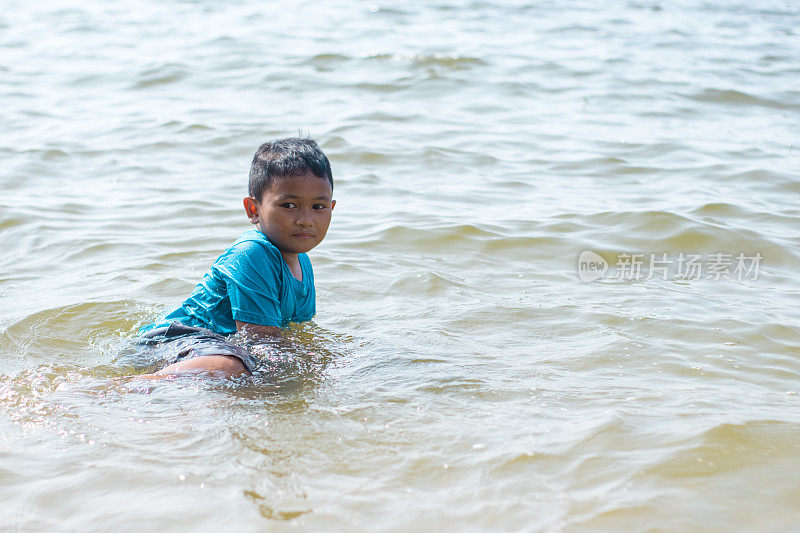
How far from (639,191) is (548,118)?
272 cm

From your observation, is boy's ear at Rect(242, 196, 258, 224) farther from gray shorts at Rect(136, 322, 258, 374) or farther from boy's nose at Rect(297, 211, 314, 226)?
gray shorts at Rect(136, 322, 258, 374)

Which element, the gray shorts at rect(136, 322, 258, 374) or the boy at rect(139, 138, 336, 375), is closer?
the gray shorts at rect(136, 322, 258, 374)

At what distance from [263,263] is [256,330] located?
0.29 meters

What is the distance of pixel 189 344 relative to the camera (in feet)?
11.9

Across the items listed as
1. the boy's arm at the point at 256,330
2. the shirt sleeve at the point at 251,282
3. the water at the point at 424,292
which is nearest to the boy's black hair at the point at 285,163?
the shirt sleeve at the point at 251,282

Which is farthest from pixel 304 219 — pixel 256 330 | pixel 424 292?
pixel 424 292

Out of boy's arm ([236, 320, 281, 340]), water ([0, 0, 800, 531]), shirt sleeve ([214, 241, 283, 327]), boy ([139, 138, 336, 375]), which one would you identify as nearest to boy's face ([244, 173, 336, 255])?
boy ([139, 138, 336, 375])

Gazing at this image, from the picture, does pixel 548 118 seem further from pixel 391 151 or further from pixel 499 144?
pixel 391 151

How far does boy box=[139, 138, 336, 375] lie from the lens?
3664 mm

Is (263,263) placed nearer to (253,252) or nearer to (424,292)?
(253,252)

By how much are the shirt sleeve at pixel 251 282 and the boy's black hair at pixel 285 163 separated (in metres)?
0.28

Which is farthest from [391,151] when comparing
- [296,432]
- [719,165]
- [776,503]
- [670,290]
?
[776,503]

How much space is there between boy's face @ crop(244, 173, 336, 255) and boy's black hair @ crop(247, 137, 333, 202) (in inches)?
1.0

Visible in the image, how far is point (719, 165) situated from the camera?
7.63 metres
